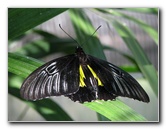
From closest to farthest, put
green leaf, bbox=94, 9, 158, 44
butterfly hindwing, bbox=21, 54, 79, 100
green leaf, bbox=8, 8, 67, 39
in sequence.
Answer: butterfly hindwing, bbox=21, 54, 79, 100
green leaf, bbox=8, 8, 67, 39
green leaf, bbox=94, 9, 158, 44

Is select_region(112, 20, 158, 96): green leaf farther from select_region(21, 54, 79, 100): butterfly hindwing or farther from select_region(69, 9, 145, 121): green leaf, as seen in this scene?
select_region(21, 54, 79, 100): butterfly hindwing

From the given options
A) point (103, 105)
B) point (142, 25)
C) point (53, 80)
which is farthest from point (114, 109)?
point (142, 25)

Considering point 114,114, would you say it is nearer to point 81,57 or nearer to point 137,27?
point 81,57

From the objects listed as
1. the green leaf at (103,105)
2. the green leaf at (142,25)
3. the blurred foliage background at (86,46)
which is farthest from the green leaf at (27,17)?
the green leaf at (142,25)

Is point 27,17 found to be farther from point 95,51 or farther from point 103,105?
point 103,105

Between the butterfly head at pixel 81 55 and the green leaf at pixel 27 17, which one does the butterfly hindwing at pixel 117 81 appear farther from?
the green leaf at pixel 27 17

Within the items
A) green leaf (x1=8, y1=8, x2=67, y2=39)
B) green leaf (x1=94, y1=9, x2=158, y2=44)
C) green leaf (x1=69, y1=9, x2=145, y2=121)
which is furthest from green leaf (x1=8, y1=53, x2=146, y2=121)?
green leaf (x1=94, y1=9, x2=158, y2=44)
